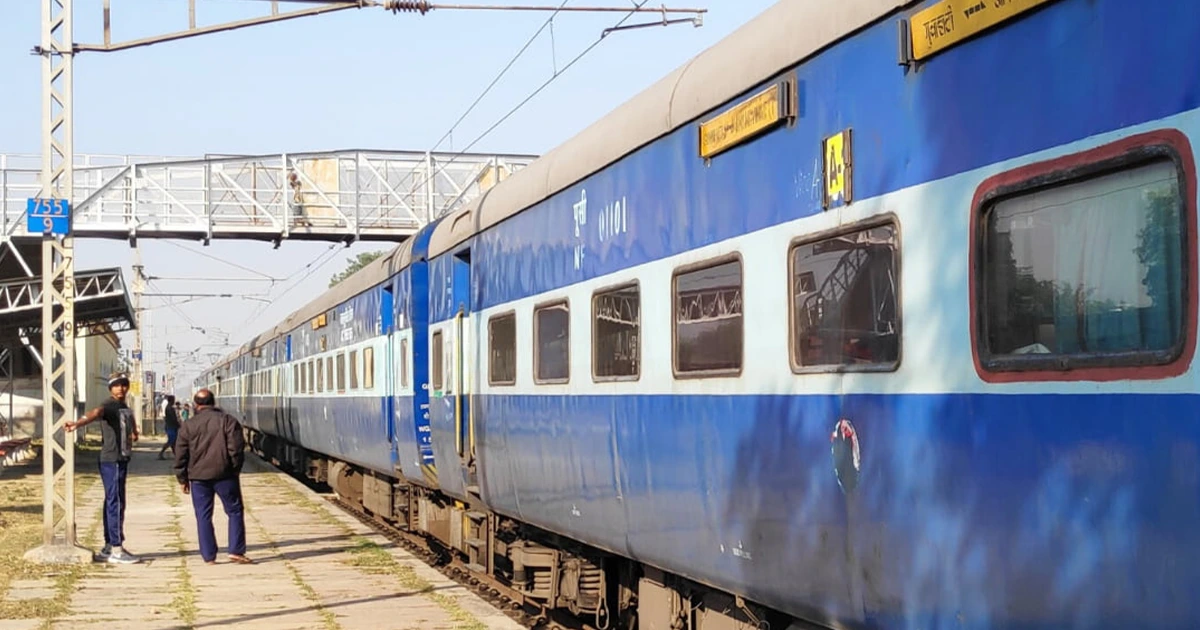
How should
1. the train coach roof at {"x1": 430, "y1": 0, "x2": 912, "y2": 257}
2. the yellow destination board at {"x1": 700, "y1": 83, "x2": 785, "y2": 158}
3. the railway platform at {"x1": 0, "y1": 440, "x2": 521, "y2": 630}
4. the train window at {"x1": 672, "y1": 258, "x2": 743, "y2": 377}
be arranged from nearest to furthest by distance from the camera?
the train coach roof at {"x1": 430, "y1": 0, "x2": 912, "y2": 257}, the yellow destination board at {"x1": 700, "y1": 83, "x2": 785, "y2": 158}, the train window at {"x1": 672, "y1": 258, "x2": 743, "y2": 377}, the railway platform at {"x1": 0, "y1": 440, "x2": 521, "y2": 630}

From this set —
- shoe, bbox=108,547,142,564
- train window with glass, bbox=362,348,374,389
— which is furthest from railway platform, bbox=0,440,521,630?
train window with glass, bbox=362,348,374,389

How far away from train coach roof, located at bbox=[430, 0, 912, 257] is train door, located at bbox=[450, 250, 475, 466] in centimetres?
158

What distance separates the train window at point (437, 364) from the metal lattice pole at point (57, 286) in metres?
3.47

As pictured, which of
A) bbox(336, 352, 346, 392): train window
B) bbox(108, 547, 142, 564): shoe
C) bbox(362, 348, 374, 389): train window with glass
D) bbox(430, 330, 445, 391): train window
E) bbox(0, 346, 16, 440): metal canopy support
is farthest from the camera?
bbox(0, 346, 16, 440): metal canopy support

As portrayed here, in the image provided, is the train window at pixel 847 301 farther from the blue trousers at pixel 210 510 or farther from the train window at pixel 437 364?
the blue trousers at pixel 210 510

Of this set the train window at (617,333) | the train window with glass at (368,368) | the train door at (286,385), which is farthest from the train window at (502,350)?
the train door at (286,385)

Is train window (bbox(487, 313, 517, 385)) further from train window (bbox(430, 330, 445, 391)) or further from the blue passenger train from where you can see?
train window (bbox(430, 330, 445, 391))

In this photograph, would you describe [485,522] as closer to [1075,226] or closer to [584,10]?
[584,10]

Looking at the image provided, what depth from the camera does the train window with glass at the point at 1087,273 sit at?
387 cm

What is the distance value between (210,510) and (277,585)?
6.30 ft

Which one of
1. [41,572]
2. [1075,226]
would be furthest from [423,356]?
[1075,226]

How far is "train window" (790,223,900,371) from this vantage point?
5277 millimetres

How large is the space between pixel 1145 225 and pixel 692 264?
3439 mm

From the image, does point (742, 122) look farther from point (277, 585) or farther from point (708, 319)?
point (277, 585)
